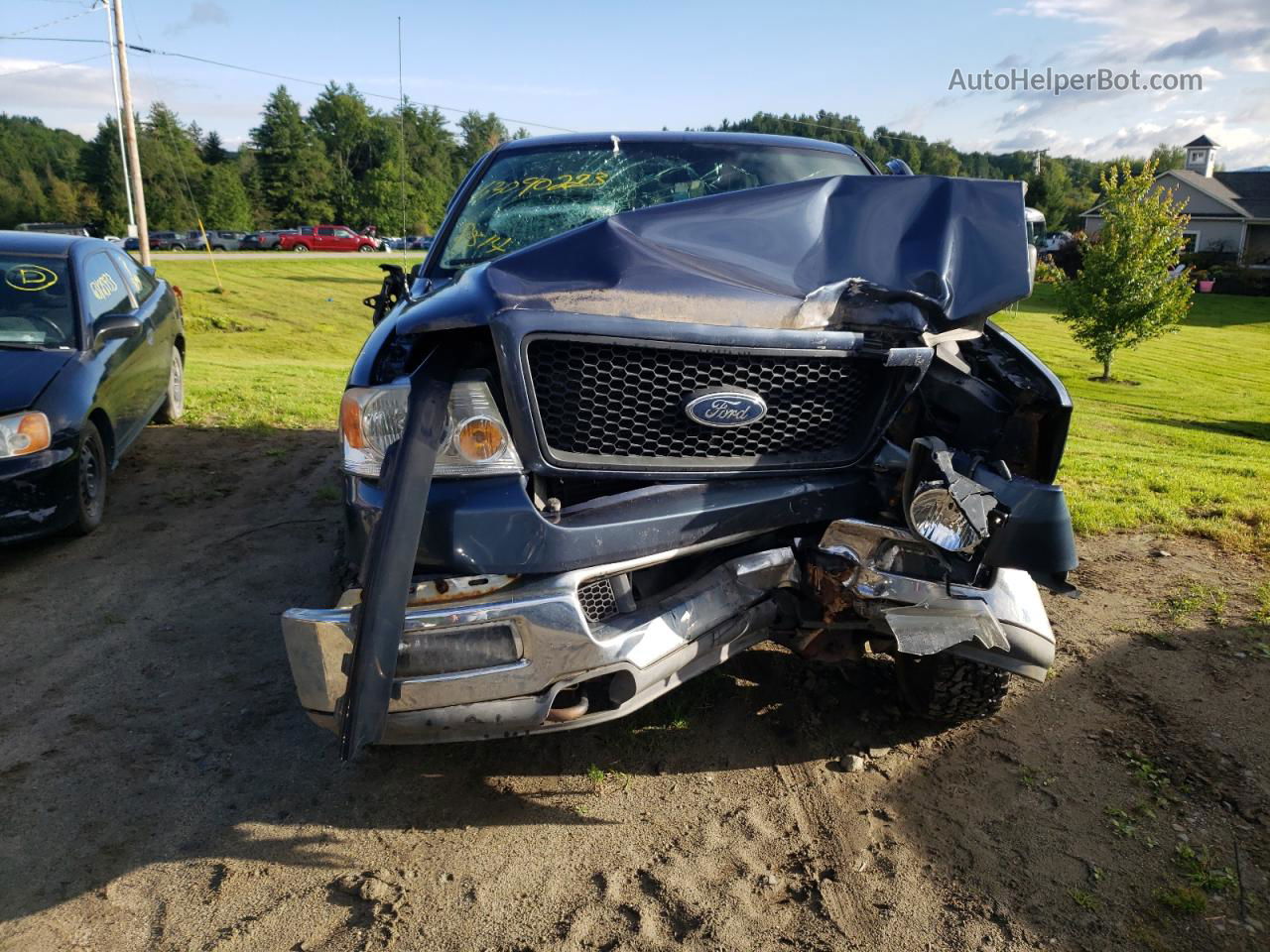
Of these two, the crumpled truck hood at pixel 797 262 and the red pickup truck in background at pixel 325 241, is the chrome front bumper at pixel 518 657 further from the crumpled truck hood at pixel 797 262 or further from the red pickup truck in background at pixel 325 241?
the red pickup truck in background at pixel 325 241

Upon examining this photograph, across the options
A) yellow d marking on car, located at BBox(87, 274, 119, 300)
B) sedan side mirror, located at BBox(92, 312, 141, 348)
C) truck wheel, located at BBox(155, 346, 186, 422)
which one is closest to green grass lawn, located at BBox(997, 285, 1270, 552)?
sedan side mirror, located at BBox(92, 312, 141, 348)

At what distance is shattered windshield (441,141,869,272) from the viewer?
4.12 m

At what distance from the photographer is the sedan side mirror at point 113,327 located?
5.65 m

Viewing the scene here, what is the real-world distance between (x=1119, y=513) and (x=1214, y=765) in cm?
294

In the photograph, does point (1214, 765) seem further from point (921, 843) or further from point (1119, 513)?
point (1119, 513)

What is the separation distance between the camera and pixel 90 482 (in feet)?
17.6

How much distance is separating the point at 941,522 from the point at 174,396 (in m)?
7.19

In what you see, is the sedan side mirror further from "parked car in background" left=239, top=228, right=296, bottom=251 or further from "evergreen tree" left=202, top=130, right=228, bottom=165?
"evergreen tree" left=202, top=130, right=228, bottom=165

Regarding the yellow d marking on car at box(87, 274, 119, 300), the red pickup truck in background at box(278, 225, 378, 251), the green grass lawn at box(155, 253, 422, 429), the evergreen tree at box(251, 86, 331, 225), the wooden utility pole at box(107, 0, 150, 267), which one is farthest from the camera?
the evergreen tree at box(251, 86, 331, 225)

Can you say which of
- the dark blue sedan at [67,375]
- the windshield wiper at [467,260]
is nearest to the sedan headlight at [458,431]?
the windshield wiper at [467,260]

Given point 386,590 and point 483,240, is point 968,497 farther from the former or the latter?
point 483,240

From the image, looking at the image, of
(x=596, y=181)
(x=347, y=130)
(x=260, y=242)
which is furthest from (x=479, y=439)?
(x=347, y=130)

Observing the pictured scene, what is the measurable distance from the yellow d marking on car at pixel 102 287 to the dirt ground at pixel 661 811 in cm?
273

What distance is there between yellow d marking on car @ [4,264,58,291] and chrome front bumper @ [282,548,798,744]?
4.64 m
